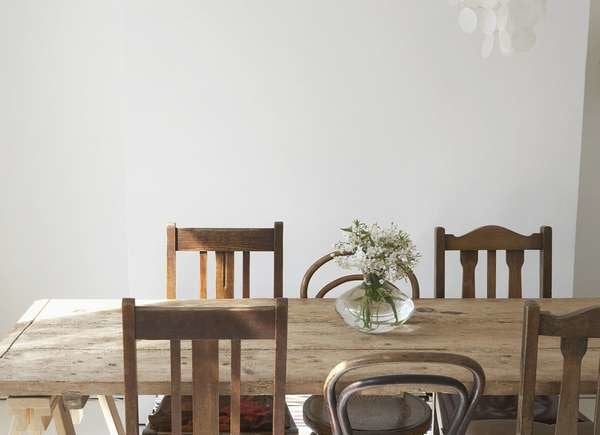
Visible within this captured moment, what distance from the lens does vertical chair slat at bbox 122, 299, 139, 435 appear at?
6.58 ft

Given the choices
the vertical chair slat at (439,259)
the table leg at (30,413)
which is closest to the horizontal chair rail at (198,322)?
Answer: the table leg at (30,413)

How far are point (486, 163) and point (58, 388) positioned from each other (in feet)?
7.30

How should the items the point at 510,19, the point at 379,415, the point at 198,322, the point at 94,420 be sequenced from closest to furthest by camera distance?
the point at 198,322 → the point at 510,19 → the point at 379,415 → the point at 94,420

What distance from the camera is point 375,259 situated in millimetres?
2518

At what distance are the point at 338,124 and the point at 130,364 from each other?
6.42 ft

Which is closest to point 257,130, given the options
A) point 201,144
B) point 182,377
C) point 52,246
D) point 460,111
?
point 201,144

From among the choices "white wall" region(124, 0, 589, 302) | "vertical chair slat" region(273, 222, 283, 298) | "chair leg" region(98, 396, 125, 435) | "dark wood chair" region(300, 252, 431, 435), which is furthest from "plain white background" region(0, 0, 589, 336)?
"dark wood chair" region(300, 252, 431, 435)

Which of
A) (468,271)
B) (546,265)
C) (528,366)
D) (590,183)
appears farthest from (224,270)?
(590,183)

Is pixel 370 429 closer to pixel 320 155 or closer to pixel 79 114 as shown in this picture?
pixel 320 155

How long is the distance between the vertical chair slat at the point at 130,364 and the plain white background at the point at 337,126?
1698 millimetres

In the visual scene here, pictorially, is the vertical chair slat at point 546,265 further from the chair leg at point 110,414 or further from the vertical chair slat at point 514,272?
the chair leg at point 110,414

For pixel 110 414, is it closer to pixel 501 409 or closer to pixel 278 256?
pixel 278 256

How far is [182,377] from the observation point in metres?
2.29

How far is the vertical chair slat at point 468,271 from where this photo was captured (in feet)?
10.4
